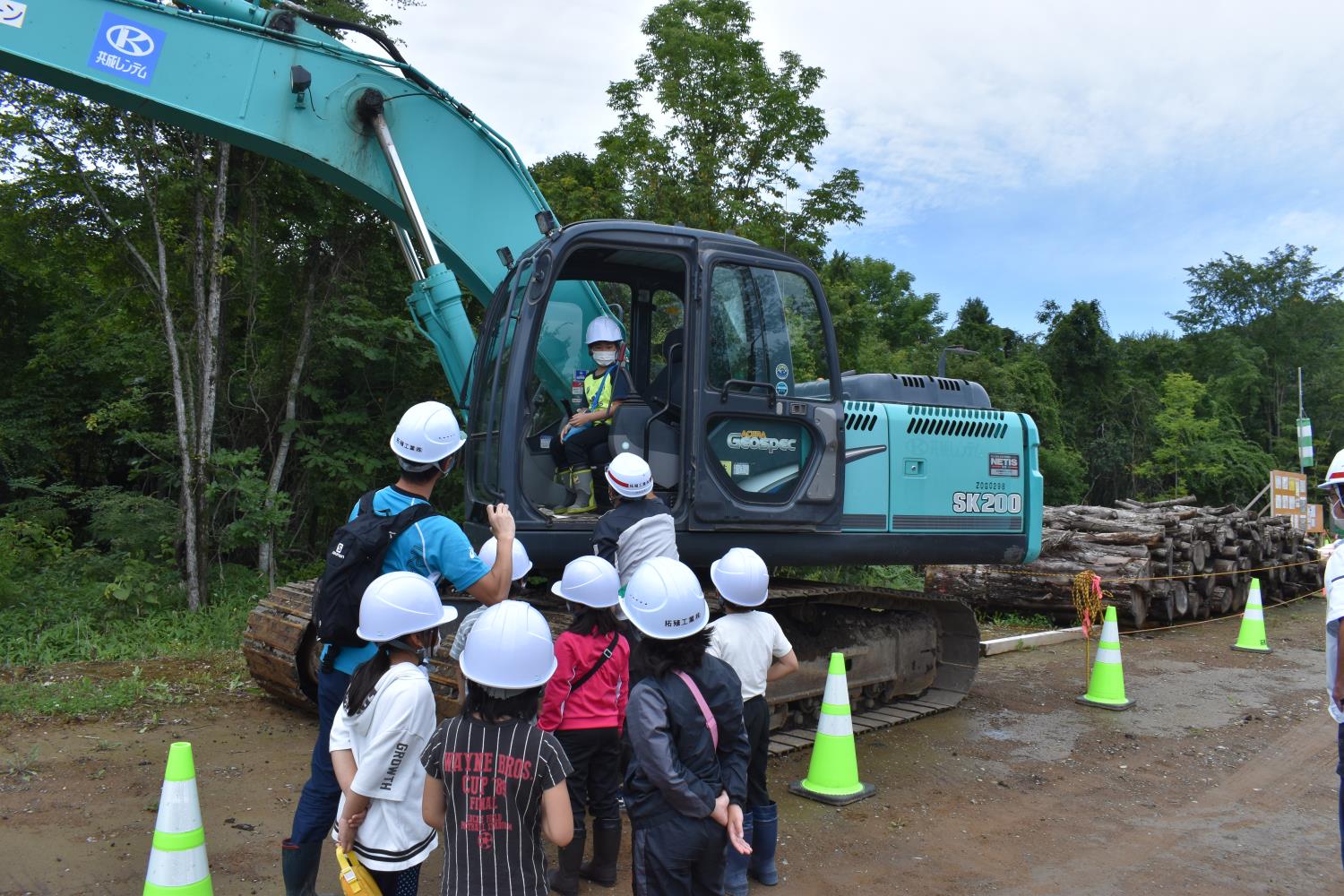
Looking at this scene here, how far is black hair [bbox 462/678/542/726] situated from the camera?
2.67m

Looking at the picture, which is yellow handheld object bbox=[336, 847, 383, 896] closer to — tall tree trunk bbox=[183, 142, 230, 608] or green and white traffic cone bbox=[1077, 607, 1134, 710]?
green and white traffic cone bbox=[1077, 607, 1134, 710]

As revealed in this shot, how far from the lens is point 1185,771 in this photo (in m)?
6.55

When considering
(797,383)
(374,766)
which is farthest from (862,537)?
(374,766)

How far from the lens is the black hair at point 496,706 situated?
2.67 metres

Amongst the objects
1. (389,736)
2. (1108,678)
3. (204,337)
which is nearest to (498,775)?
(389,736)

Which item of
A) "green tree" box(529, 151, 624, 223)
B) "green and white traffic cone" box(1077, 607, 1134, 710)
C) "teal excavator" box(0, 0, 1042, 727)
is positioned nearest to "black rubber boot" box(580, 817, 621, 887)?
"teal excavator" box(0, 0, 1042, 727)

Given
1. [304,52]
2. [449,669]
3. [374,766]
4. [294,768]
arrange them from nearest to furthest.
A: [374,766], [449,669], [294,768], [304,52]

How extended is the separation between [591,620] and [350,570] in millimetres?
1186

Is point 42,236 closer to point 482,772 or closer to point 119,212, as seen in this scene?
point 119,212

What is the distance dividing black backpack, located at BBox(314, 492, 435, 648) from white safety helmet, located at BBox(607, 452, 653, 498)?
1571 mm

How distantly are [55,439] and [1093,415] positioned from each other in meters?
34.2

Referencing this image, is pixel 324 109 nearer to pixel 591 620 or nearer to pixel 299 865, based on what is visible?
pixel 591 620

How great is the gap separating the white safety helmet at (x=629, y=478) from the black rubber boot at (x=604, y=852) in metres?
1.47

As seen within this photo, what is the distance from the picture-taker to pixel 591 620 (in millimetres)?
4270
